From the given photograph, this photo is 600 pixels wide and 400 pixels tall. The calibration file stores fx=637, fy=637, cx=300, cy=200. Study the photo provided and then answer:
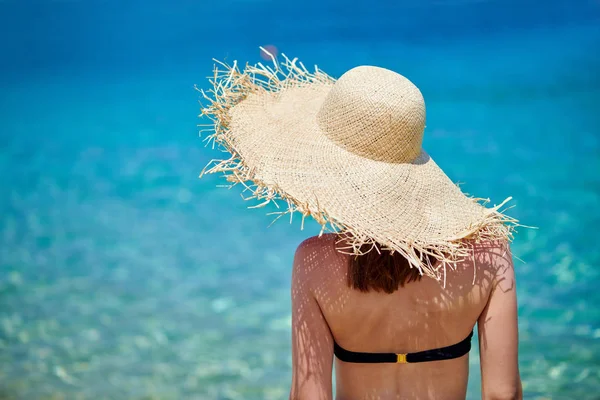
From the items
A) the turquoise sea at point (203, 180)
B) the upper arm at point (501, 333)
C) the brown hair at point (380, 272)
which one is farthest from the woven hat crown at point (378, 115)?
the turquoise sea at point (203, 180)

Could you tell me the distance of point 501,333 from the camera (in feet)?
4.07

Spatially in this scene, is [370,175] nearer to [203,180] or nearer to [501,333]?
[501,333]

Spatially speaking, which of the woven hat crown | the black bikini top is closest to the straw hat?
the woven hat crown

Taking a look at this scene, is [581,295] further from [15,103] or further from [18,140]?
[15,103]

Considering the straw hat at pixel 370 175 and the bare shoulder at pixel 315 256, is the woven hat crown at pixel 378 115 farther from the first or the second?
the bare shoulder at pixel 315 256

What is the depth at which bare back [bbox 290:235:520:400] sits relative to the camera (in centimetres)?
121

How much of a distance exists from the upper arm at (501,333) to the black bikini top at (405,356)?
2.1 inches

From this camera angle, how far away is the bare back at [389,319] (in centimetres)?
121

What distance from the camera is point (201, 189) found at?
5.83m

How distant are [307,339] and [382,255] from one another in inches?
8.7

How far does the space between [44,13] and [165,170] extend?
16.9ft

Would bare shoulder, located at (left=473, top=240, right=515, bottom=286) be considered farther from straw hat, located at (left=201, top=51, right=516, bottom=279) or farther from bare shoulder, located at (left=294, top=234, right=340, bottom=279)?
bare shoulder, located at (left=294, top=234, right=340, bottom=279)

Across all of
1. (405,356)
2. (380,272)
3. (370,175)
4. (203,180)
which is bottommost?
(405,356)

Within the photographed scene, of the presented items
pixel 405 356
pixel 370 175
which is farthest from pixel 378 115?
pixel 405 356
